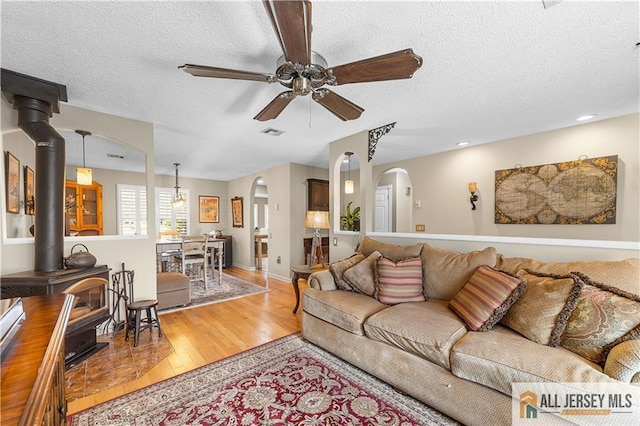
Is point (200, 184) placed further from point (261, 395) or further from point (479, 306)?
point (479, 306)

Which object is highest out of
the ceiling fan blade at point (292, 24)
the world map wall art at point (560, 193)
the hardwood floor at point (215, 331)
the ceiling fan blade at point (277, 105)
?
the ceiling fan blade at point (292, 24)

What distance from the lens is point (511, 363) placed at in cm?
143

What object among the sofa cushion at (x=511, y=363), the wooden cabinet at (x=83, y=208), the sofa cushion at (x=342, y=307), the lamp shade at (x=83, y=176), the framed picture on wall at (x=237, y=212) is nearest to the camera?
the sofa cushion at (x=511, y=363)

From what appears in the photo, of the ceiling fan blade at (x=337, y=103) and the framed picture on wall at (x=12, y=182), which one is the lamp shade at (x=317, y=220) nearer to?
the ceiling fan blade at (x=337, y=103)

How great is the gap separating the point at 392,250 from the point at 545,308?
136cm

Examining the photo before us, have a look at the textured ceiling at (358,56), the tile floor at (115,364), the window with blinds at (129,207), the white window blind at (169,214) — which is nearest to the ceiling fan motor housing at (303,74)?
the textured ceiling at (358,56)

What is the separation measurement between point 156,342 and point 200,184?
520 cm

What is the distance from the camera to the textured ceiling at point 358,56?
1.49 m

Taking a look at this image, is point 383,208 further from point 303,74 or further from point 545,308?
point 303,74

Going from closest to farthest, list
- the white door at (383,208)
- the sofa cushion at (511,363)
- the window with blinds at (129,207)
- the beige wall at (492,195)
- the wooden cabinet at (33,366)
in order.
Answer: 1. the wooden cabinet at (33,366)
2. the sofa cushion at (511,363)
3. the beige wall at (492,195)
4. the window with blinds at (129,207)
5. the white door at (383,208)

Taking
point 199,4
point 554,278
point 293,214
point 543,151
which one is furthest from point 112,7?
point 543,151

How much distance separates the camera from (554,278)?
5.79ft

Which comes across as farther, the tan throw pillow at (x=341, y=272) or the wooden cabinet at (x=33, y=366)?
the tan throw pillow at (x=341, y=272)

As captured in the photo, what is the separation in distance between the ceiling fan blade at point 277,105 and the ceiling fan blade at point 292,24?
1.26 ft
